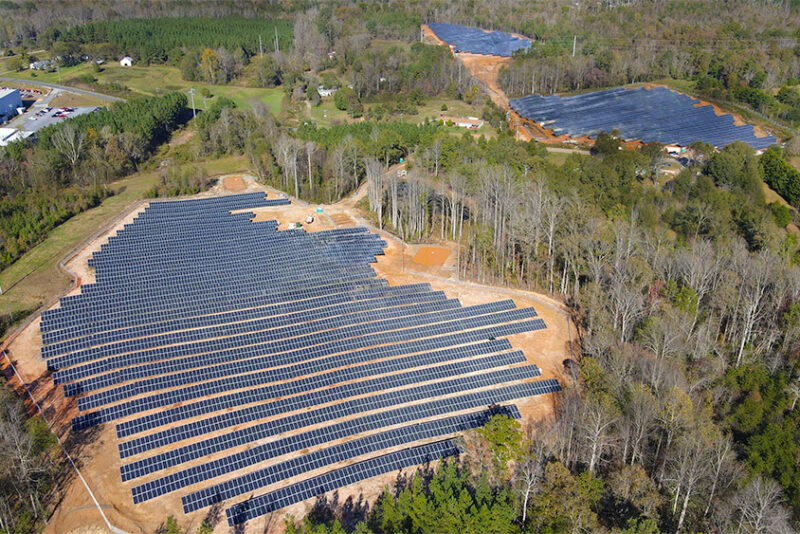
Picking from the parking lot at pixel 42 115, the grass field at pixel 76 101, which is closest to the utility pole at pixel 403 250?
the parking lot at pixel 42 115

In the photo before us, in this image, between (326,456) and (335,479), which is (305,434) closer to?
(326,456)

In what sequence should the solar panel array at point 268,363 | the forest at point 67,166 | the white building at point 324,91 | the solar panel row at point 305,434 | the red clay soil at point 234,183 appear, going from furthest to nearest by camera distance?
1. the white building at point 324,91
2. the red clay soil at point 234,183
3. the forest at point 67,166
4. the solar panel array at point 268,363
5. the solar panel row at point 305,434

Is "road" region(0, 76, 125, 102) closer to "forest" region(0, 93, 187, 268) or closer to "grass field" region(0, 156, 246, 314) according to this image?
"forest" region(0, 93, 187, 268)

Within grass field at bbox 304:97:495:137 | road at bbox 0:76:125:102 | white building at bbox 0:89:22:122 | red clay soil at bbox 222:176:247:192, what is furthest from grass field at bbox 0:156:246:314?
road at bbox 0:76:125:102

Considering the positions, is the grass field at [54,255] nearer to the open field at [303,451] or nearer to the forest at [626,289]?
the open field at [303,451]

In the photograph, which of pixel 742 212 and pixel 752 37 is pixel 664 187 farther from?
pixel 752 37

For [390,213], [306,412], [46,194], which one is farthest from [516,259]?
[46,194]
